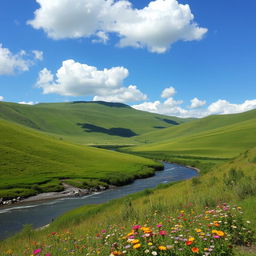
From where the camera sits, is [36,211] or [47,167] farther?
[47,167]

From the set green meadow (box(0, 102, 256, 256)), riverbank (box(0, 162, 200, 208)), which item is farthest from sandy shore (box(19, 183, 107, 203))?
green meadow (box(0, 102, 256, 256))

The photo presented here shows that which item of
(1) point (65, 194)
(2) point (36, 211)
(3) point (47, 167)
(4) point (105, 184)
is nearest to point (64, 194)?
(1) point (65, 194)

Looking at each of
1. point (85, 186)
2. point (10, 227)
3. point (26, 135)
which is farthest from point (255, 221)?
point (26, 135)

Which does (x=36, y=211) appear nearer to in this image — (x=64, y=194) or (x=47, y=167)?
(x=64, y=194)

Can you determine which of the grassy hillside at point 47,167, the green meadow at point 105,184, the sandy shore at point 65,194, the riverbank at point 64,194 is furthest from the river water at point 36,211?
the grassy hillside at point 47,167

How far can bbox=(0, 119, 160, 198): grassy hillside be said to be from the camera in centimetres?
6053

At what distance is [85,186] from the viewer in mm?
62594

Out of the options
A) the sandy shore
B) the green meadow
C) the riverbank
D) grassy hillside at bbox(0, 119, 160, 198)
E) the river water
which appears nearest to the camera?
the green meadow

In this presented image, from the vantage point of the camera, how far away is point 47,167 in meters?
76.2

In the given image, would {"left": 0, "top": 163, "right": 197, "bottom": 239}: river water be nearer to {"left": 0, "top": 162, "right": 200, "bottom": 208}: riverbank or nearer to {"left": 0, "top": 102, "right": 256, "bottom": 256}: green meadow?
{"left": 0, "top": 162, "right": 200, "bottom": 208}: riverbank

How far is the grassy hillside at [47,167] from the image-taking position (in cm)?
6053

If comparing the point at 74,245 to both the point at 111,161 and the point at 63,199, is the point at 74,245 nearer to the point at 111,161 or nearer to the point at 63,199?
the point at 63,199

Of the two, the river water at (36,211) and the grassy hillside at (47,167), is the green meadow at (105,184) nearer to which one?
the grassy hillside at (47,167)

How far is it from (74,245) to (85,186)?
2209 inches
